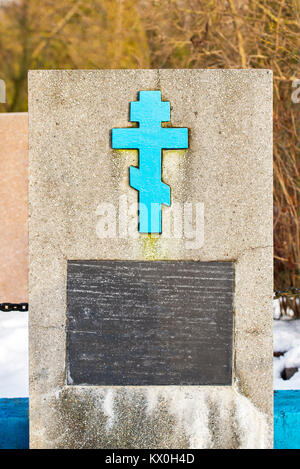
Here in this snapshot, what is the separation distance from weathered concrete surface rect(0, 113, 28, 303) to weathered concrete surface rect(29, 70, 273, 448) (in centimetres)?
316

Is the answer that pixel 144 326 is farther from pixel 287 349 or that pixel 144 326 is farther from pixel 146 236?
Answer: pixel 287 349

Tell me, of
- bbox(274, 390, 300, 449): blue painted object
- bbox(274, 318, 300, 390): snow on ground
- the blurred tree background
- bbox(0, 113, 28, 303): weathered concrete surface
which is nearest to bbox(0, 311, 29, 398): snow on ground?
bbox(0, 113, 28, 303): weathered concrete surface

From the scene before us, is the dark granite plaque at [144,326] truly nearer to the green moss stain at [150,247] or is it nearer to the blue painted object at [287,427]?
the green moss stain at [150,247]

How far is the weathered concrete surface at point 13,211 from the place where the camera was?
511 centimetres

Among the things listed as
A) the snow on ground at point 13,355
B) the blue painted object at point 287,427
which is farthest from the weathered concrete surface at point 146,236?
the snow on ground at point 13,355

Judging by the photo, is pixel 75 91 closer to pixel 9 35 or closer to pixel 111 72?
pixel 111 72

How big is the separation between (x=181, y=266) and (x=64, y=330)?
61 cm

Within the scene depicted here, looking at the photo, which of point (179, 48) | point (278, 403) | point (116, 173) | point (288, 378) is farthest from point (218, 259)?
point (179, 48)

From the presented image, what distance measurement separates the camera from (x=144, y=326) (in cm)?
210

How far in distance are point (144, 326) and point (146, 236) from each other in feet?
1.36

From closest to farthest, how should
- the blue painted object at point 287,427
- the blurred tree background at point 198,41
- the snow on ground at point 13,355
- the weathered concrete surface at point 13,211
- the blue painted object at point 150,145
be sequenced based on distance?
the blue painted object at point 150,145, the blue painted object at point 287,427, the snow on ground at point 13,355, the blurred tree background at point 198,41, the weathered concrete surface at point 13,211

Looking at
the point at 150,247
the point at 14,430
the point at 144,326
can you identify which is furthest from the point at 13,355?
the point at 150,247

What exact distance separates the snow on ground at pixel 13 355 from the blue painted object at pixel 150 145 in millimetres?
2030
